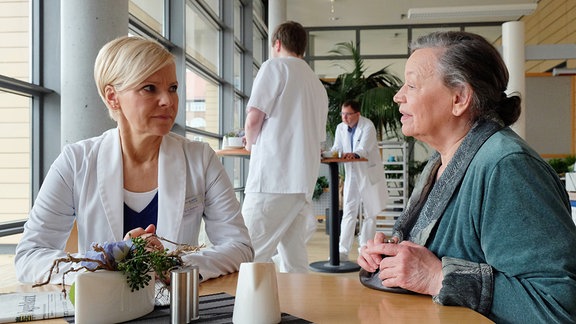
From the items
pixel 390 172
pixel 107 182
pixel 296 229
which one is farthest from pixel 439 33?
pixel 390 172

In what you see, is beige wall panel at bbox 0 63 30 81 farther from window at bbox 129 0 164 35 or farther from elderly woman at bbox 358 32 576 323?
elderly woman at bbox 358 32 576 323

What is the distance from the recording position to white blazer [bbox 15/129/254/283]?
1564mm

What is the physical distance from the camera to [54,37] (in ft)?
9.61

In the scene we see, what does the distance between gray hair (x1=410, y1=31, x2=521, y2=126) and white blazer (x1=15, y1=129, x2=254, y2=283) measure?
76 centimetres

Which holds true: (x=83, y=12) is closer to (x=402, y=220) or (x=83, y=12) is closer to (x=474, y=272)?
(x=402, y=220)

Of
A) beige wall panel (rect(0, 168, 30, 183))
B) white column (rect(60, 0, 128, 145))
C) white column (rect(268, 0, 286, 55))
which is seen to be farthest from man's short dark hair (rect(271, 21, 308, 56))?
white column (rect(268, 0, 286, 55))

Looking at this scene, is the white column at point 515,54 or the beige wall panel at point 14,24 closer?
the beige wall panel at point 14,24

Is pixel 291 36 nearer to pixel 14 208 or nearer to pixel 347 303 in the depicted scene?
pixel 14 208

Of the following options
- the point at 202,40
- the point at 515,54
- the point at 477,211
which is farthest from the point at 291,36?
the point at 515,54

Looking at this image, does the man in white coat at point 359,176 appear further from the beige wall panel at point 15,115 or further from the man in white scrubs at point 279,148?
the beige wall panel at point 15,115

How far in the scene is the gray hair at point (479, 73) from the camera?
1.41 metres

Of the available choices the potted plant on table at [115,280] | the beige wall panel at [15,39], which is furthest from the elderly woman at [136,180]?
the beige wall panel at [15,39]

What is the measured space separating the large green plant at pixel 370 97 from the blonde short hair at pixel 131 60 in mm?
6272

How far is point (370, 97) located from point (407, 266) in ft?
22.8
